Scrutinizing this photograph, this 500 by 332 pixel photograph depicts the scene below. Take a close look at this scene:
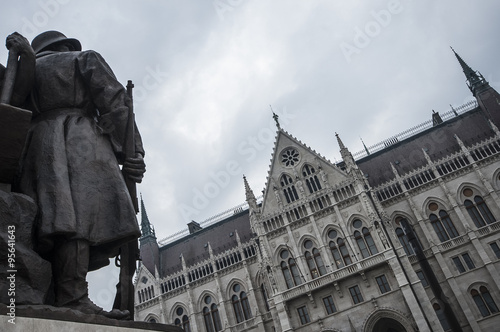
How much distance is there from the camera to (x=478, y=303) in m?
29.9

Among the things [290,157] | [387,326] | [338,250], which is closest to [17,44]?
[338,250]

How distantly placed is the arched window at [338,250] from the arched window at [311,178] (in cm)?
430

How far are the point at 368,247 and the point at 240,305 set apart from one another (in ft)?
50.5

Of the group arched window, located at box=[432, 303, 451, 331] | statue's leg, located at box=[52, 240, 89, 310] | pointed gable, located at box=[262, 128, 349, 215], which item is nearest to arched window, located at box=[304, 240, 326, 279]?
pointed gable, located at box=[262, 128, 349, 215]

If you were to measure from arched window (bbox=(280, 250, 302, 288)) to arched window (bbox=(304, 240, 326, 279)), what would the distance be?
1186mm

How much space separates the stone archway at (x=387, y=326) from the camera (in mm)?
29047

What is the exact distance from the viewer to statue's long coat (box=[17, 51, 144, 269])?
3.34 m

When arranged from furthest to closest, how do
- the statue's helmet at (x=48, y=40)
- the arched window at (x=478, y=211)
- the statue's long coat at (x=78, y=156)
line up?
1. the arched window at (x=478, y=211)
2. the statue's helmet at (x=48, y=40)
3. the statue's long coat at (x=78, y=156)

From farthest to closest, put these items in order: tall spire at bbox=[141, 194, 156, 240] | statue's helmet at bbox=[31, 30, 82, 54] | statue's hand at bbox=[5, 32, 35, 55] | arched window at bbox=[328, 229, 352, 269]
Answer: tall spire at bbox=[141, 194, 156, 240] < arched window at bbox=[328, 229, 352, 269] < statue's helmet at bbox=[31, 30, 82, 54] < statue's hand at bbox=[5, 32, 35, 55]

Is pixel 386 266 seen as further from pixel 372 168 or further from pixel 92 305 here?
pixel 92 305

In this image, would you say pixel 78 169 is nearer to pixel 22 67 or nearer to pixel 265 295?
pixel 22 67

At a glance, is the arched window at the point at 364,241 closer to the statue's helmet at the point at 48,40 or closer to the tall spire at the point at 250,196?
the tall spire at the point at 250,196

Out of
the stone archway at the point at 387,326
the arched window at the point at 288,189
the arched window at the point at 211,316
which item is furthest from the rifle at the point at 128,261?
the arched window at the point at 211,316

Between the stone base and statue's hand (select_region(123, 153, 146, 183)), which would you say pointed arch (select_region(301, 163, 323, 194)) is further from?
the stone base
